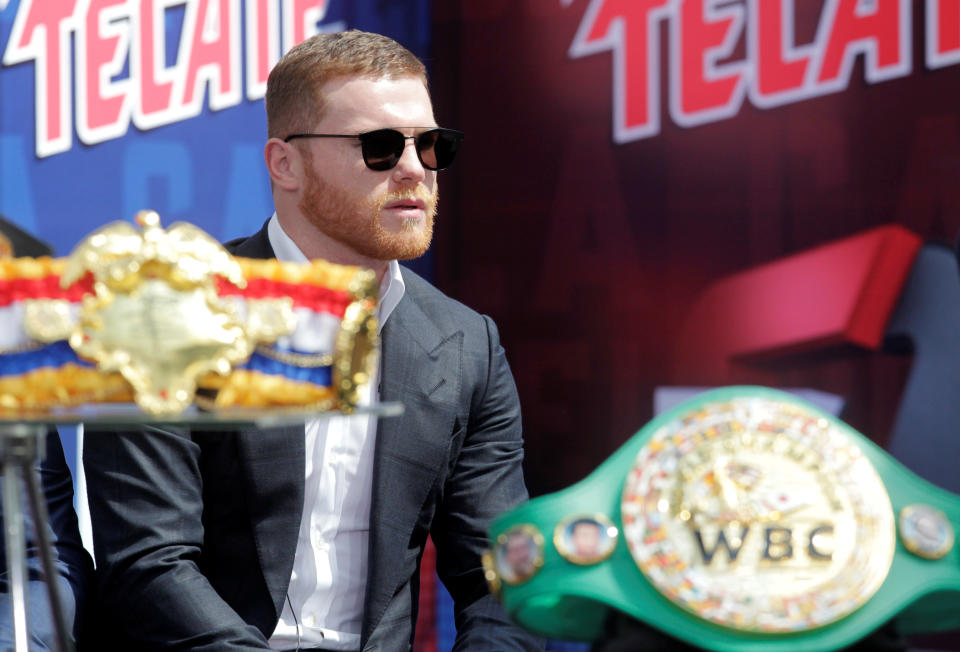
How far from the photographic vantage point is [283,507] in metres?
2.17

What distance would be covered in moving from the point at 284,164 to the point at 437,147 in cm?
31

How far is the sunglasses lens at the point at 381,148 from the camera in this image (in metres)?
2.29

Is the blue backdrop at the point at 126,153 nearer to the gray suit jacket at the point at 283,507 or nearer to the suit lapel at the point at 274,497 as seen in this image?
the gray suit jacket at the point at 283,507

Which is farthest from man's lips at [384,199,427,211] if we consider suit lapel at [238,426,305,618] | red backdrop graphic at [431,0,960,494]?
red backdrop graphic at [431,0,960,494]

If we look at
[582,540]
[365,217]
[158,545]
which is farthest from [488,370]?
[582,540]

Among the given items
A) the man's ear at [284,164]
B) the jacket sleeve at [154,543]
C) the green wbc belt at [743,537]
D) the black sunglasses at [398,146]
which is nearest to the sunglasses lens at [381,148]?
the black sunglasses at [398,146]

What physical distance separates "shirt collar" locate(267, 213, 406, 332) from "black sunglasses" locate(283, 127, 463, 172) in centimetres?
22

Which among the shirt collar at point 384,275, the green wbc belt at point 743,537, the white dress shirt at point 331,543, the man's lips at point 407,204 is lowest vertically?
the white dress shirt at point 331,543

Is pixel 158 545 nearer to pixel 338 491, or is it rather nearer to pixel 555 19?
pixel 338 491

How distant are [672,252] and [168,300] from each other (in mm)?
2623

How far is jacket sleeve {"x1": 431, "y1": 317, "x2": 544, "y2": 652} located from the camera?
2357mm

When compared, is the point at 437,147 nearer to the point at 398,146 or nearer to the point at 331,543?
the point at 398,146

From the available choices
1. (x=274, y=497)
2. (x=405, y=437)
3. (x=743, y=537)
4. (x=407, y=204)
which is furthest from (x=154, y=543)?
(x=743, y=537)

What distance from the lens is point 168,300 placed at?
143cm
